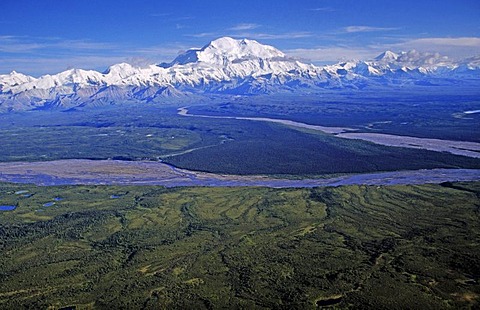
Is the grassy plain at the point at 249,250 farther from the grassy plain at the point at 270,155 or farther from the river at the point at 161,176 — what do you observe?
the grassy plain at the point at 270,155

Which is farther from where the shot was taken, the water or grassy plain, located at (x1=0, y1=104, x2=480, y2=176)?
grassy plain, located at (x1=0, y1=104, x2=480, y2=176)

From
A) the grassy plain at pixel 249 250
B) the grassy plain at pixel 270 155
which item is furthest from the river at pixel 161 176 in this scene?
the grassy plain at pixel 249 250

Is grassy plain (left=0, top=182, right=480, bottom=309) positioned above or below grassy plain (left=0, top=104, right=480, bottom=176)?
above

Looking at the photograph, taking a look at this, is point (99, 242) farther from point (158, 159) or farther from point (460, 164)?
point (460, 164)

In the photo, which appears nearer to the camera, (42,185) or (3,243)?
(3,243)

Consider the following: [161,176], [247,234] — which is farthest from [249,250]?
[161,176]

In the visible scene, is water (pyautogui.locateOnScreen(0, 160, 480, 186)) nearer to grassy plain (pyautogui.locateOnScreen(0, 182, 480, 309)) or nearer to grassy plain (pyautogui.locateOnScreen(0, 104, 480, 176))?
grassy plain (pyautogui.locateOnScreen(0, 104, 480, 176))

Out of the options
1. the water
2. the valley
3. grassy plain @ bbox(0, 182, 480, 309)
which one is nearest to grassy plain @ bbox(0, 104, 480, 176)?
the valley

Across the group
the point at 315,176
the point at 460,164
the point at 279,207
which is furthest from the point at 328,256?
the point at 460,164
